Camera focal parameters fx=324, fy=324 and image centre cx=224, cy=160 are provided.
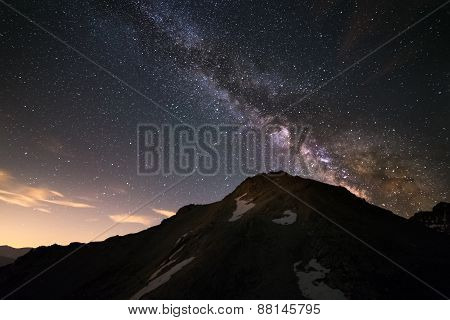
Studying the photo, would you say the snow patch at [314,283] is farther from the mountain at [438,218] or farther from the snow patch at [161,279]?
the mountain at [438,218]

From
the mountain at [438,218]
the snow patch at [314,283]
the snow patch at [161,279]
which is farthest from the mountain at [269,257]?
the mountain at [438,218]

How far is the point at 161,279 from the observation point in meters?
41.9

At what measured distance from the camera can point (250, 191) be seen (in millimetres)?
64562

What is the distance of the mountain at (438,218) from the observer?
9662 centimetres

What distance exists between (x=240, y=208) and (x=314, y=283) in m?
25.8

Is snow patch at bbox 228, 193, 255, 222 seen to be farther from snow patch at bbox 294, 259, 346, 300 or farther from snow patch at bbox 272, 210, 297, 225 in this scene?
snow patch at bbox 294, 259, 346, 300

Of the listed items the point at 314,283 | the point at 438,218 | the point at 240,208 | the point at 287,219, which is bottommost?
the point at 314,283

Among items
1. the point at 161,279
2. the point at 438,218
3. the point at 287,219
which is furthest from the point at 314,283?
the point at 438,218

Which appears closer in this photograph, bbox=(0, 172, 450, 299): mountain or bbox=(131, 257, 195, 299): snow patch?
bbox=(0, 172, 450, 299): mountain

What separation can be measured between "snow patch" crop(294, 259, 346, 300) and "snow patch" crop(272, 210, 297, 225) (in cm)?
1003

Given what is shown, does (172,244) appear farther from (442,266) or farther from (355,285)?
(442,266)

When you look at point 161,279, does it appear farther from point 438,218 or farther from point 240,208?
point 438,218

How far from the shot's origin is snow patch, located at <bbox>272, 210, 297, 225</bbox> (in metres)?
47.0

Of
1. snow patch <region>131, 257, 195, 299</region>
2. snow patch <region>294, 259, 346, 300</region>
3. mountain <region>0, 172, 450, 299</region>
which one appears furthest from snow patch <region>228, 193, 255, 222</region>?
snow patch <region>294, 259, 346, 300</region>
